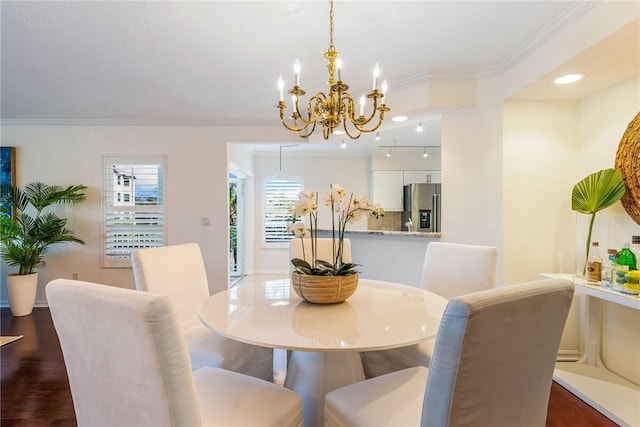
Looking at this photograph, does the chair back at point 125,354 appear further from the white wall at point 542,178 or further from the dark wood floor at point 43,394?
the white wall at point 542,178

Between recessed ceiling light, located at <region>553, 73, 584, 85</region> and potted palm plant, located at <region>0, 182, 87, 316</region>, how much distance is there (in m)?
4.85

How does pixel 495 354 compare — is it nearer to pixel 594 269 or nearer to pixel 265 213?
pixel 594 269


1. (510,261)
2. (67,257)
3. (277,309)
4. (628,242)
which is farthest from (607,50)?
(67,257)

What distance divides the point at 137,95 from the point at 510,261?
12.4ft

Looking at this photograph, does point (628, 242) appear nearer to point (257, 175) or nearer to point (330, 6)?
point (330, 6)

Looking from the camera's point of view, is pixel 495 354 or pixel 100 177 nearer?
pixel 495 354

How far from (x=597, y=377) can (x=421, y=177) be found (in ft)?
12.5

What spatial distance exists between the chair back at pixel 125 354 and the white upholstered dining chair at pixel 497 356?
0.67 meters

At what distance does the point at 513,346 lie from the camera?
851 mm

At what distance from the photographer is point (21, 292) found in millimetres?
3648

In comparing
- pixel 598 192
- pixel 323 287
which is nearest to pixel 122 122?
pixel 323 287

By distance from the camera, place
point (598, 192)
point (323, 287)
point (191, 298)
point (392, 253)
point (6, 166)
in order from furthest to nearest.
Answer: point (6, 166), point (392, 253), point (598, 192), point (191, 298), point (323, 287)

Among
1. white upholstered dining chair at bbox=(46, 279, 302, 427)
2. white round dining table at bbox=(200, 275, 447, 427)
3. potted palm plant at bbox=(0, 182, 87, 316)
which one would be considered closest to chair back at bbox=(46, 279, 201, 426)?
Answer: white upholstered dining chair at bbox=(46, 279, 302, 427)

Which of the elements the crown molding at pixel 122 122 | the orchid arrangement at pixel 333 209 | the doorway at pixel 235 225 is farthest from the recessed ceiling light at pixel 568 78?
the doorway at pixel 235 225
